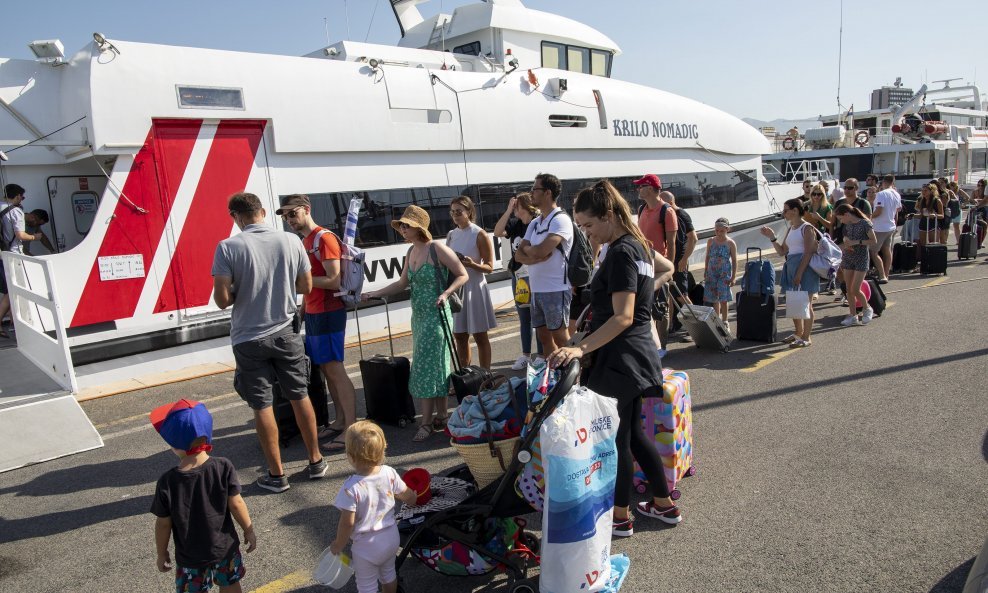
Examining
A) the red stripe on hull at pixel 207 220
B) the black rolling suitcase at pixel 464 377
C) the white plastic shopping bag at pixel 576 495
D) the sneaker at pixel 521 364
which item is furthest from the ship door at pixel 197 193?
the white plastic shopping bag at pixel 576 495

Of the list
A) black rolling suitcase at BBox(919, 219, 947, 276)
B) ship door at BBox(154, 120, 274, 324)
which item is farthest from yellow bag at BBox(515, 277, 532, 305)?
black rolling suitcase at BBox(919, 219, 947, 276)

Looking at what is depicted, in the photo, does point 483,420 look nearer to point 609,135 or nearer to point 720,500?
point 720,500

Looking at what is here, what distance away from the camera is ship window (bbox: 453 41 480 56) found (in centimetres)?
1148

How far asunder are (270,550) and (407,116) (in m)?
6.15

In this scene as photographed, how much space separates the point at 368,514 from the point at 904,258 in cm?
1165

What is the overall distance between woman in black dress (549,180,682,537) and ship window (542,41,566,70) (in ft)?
29.9

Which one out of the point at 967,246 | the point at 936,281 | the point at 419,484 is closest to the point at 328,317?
the point at 419,484

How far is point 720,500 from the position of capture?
378 centimetres

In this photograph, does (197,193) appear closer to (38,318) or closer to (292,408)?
(38,318)

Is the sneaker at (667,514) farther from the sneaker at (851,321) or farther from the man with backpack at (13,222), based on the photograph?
the man with backpack at (13,222)

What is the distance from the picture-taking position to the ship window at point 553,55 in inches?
463

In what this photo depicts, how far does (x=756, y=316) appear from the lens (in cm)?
719

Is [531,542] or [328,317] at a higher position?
[328,317]

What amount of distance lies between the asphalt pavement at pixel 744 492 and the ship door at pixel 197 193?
101 cm
